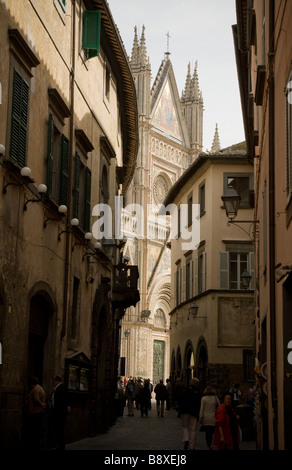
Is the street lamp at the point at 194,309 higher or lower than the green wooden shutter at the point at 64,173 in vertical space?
lower

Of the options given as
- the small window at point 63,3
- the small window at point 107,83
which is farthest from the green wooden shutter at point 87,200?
the small window at point 63,3

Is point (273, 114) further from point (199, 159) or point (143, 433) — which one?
point (199, 159)

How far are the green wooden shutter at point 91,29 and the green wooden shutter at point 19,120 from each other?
19.0ft

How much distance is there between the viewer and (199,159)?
35.9 metres

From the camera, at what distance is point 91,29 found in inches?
768

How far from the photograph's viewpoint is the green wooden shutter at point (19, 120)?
42.8 ft

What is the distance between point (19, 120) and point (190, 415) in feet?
24.0

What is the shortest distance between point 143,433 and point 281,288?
40.7 ft

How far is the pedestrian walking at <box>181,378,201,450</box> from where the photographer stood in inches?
674

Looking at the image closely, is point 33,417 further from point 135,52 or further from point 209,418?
point 135,52

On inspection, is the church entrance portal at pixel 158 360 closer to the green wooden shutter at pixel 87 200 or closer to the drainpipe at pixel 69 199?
the green wooden shutter at pixel 87 200

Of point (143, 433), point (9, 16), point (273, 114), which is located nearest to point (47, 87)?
point (9, 16)

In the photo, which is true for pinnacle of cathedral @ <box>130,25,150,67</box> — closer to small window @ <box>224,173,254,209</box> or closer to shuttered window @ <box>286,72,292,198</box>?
small window @ <box>224,173,254,209</box>

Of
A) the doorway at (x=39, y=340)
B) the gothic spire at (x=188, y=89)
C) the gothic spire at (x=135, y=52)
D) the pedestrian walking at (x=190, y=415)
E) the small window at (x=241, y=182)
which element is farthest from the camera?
the gothic spire at (x=188, y=89)
